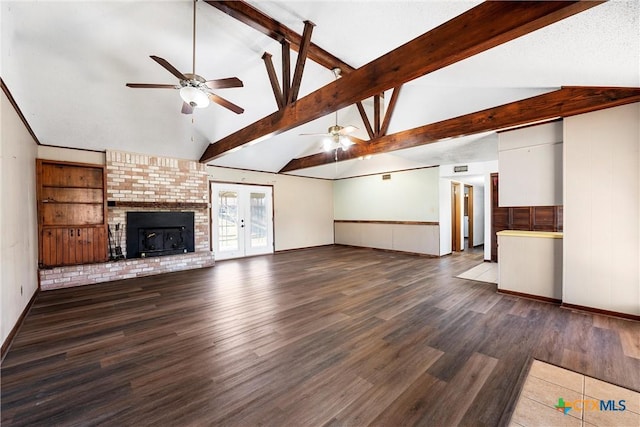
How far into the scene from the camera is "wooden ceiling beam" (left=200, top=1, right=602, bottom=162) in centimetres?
160

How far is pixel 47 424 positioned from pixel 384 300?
11.1 feet

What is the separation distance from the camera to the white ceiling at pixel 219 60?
7.18ft

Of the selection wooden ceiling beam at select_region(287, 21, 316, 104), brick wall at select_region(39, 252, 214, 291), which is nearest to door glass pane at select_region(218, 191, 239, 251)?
brick wall at select_region(39, 252, 214, 291)

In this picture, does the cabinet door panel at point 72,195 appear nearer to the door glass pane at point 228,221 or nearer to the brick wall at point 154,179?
the brick wall at point 154,179

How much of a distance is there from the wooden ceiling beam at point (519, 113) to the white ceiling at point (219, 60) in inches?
5.7

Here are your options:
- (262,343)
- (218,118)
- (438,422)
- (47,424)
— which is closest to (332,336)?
(262,343)

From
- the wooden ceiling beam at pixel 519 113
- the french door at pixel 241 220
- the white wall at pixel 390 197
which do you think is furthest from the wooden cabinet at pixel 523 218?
the french door at pixel 241 220

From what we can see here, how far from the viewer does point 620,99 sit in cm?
299

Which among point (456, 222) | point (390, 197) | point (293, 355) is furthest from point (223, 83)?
point (456, 222)

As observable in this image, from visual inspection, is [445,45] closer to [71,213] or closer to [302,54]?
[302,54]

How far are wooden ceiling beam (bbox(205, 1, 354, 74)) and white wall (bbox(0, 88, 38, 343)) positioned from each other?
2606 millimetres

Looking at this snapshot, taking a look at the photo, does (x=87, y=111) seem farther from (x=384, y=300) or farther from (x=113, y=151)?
(x=384, y=300)

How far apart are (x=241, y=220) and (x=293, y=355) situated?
18.5ft

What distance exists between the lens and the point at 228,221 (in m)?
7.25
